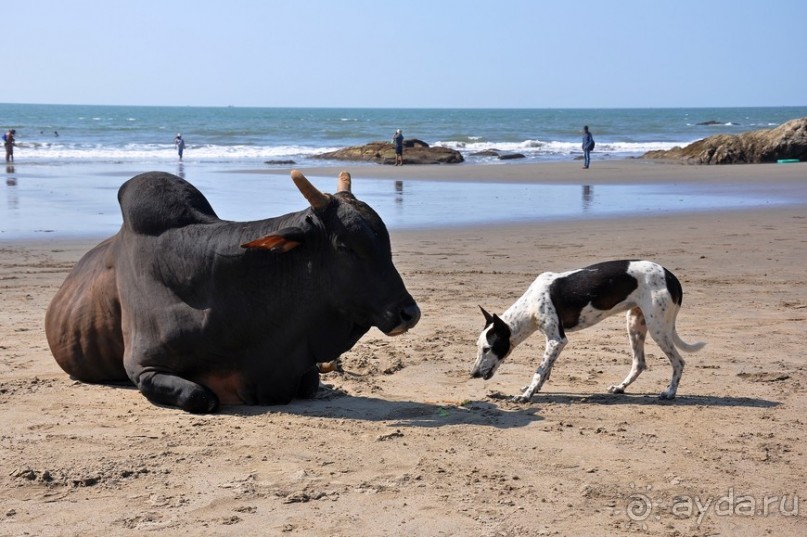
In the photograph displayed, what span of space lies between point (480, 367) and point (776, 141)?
A: 35.9m

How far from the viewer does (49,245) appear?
647 inches

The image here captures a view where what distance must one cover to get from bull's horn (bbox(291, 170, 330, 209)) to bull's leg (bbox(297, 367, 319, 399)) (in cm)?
129

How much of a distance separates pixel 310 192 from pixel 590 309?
242 centimetres

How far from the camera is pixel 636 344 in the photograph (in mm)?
8328

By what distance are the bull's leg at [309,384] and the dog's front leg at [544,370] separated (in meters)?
1.49

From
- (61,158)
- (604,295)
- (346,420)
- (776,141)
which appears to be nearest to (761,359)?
(604,295)

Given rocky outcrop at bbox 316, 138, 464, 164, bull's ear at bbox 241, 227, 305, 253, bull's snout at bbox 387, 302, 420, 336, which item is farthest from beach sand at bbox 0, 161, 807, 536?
rocky outcrop at bbox 316, 138, 464, 164

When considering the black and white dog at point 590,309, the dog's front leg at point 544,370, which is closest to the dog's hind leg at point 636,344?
the black and white dog at point 590,309

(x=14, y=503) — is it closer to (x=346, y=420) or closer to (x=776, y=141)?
(x=346, y=420)

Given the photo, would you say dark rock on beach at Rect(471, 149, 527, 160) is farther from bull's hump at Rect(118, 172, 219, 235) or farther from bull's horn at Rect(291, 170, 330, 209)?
bull's horn at Rect(291, 170, 330, 209)

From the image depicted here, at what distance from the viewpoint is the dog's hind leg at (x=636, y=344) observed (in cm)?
816

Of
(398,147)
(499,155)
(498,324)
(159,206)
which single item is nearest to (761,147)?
(499,155)

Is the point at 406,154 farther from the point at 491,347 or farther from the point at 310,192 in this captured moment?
the point at 310,192

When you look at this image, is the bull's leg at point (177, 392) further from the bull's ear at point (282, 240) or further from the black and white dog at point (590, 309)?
the black and white dog at point (590, 309)
